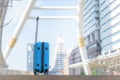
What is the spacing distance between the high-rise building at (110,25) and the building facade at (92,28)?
3.59 metres

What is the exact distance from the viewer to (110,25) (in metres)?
101

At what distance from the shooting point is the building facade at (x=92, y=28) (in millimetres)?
114262

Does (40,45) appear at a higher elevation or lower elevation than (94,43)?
lower

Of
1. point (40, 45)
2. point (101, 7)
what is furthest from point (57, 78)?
point (101, 7)

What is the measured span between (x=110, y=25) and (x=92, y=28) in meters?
21.9

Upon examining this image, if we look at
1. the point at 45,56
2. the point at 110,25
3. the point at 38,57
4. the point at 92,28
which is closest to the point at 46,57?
the point at 45,56

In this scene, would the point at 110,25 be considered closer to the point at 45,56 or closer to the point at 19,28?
the point at 19,28

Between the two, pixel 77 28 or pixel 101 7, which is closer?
pixel 77 28

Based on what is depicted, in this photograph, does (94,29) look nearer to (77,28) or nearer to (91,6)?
(91,6)

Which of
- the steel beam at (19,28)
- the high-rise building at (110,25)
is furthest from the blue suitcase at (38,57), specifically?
the high-rise building at (110,25)

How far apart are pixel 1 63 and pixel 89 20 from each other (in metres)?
98.7

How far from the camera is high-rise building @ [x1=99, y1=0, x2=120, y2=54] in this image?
304 feet

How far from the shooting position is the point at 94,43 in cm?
11669

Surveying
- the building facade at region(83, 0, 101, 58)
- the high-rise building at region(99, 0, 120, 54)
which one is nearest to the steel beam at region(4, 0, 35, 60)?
the high-rise building at region(99, 0, 120, 54)
